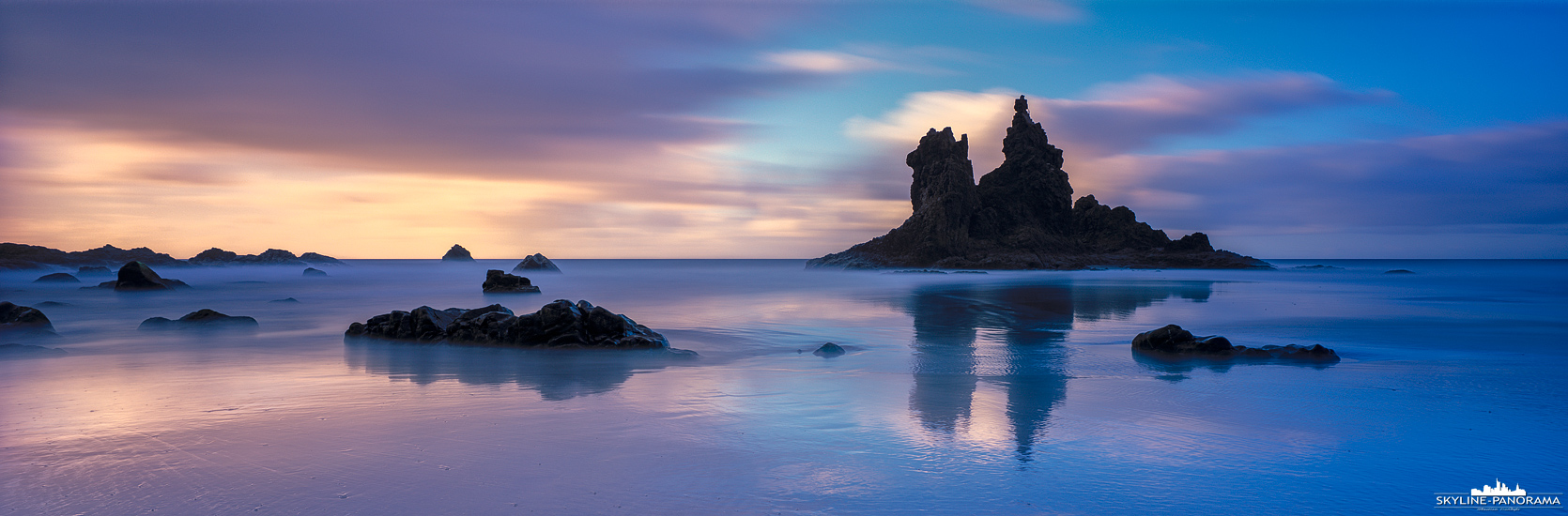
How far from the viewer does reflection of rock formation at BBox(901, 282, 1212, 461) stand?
26.9 ft

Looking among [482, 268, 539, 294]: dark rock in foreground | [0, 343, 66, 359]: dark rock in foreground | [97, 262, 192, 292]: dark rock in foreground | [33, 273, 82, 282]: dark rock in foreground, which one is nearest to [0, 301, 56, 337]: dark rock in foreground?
[0, 343, 66, 359]: dark rock in foreground

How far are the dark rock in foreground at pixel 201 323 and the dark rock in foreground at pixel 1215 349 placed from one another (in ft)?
69.6

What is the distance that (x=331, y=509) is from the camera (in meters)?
4.97

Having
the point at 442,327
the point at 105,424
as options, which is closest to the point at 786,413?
the point at 105,424

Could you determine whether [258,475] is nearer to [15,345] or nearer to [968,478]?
[968,478]

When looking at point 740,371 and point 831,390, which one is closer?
point 831,390

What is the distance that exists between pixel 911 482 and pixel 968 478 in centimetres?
48

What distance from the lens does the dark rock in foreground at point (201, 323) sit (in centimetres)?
1830

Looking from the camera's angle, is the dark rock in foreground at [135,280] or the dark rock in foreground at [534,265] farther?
the dark rock in foreground at [534,265]

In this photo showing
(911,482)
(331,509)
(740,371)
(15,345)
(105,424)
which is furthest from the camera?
(15,345)

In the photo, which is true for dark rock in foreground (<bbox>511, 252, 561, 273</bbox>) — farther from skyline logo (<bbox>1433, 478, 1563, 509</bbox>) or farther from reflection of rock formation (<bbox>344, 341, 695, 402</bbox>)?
skyline logo (<bbox>1433, 478, 1563, 509</bbox>)

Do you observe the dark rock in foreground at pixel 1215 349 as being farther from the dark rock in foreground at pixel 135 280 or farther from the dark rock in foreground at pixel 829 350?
the dark rock in foreground at pixel 135 280

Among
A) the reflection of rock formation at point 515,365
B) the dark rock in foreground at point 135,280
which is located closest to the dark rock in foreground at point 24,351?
the reflection of rock formation at point 515,365

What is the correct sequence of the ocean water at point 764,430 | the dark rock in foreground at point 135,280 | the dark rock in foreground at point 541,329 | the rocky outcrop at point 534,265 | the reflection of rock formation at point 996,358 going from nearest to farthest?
the ocean water at point 764,430 → the reflection of rock formation at point 996,358 → the dark rock in foreground at point 541,329 → the dark rock in foreground at point 135,280 → the rocky outcrop at point 534,265
